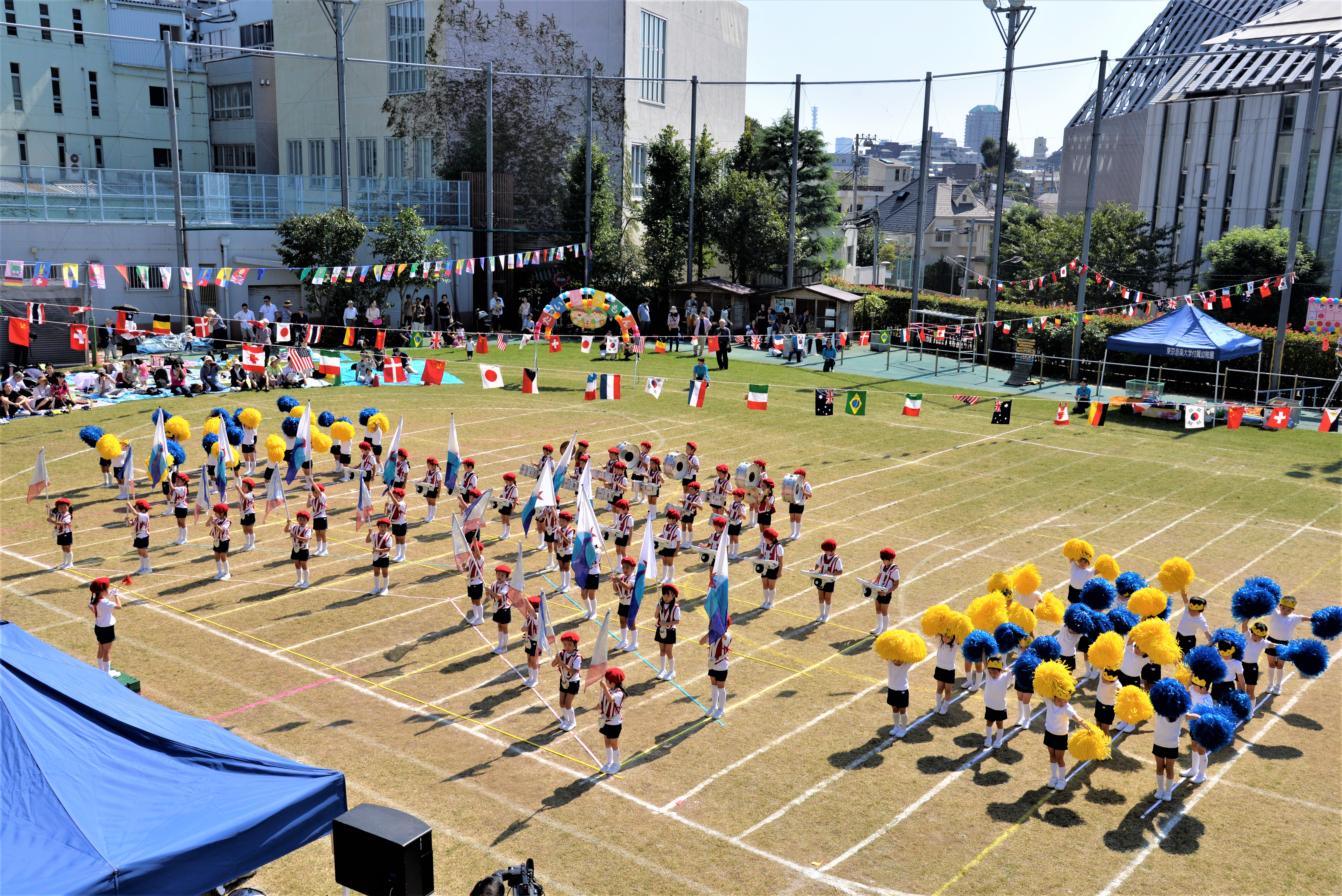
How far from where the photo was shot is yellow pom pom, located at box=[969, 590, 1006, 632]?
44.3 ft

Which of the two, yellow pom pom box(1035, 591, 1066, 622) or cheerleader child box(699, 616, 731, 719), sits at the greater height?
yellow pom pom box(1035, 591, 1066, 622)

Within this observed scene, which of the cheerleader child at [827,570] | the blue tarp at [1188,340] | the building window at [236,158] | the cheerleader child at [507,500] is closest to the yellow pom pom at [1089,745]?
the cheerleader child at [827,570]

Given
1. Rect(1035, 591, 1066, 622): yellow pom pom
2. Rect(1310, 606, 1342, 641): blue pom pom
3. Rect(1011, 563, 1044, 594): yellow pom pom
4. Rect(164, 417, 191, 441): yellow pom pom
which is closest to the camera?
Rect(1035, 591, 1066, 622): yellow pom pom

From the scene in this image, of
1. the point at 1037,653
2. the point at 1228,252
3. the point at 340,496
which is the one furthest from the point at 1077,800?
the point at 1228,252

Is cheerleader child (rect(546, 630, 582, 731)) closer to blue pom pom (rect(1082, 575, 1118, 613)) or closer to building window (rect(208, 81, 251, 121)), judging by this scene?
blue pom pom (rect(1082, 575, 1118, 613))

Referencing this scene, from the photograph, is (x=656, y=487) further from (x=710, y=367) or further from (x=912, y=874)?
(x=710, y=367)

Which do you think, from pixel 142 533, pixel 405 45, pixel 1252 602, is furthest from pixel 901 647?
pixel 405 45

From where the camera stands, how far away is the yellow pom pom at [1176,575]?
1460 cm

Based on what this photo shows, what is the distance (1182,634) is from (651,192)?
140 ft

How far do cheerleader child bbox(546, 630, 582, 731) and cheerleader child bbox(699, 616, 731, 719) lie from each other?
169 cm

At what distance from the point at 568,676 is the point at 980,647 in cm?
501

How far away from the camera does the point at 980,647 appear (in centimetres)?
1292

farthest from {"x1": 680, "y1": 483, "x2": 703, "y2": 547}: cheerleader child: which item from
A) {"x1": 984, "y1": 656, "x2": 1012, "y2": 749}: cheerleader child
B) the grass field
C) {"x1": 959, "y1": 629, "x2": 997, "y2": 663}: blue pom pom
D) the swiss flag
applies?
the swiss flag

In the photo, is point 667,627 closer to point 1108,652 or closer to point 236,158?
point 1108,652
